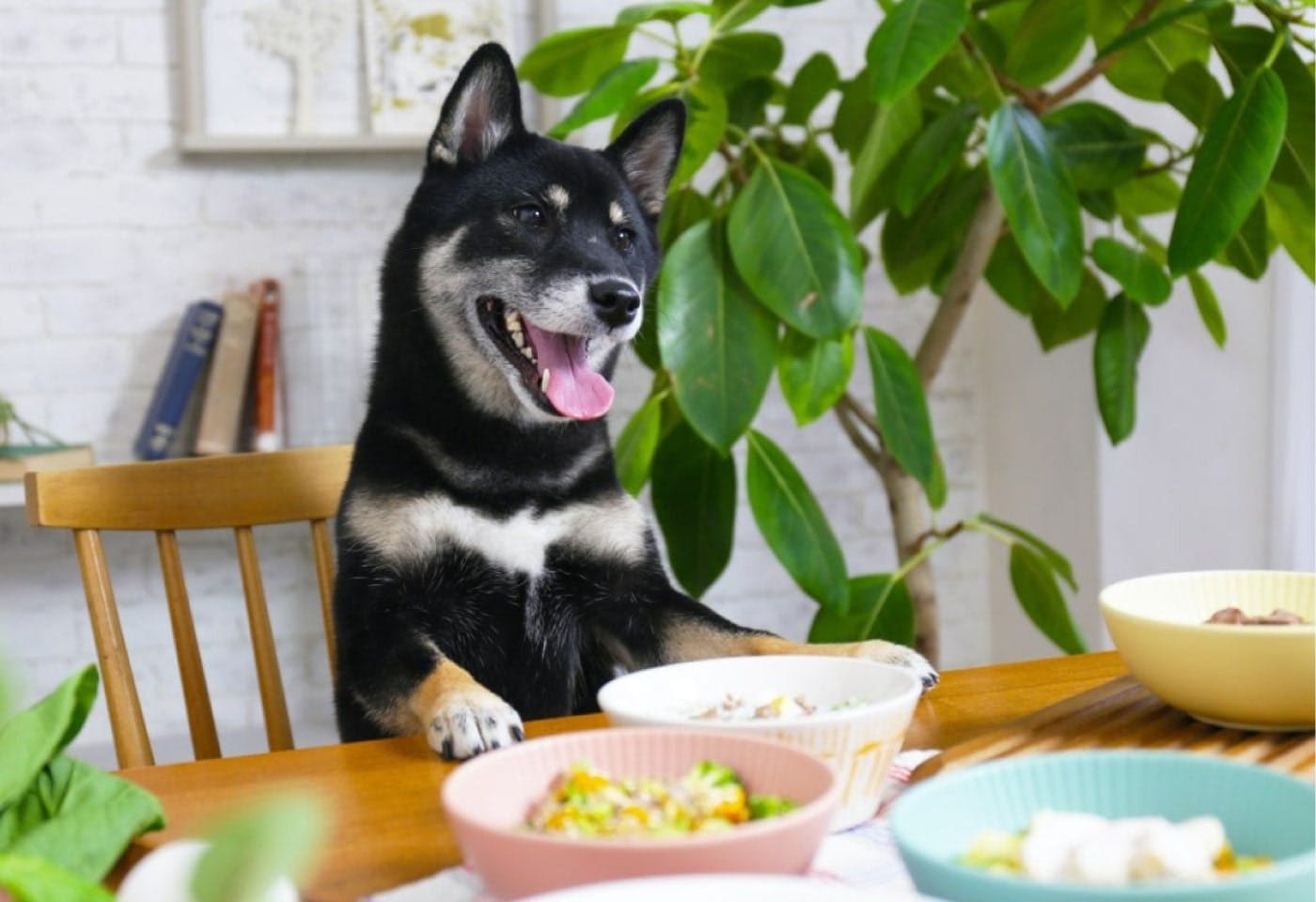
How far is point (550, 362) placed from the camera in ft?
4.51

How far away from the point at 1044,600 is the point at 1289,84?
0.84 m

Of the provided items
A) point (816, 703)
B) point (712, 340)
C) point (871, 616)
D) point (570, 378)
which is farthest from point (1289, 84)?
point (816, 703)

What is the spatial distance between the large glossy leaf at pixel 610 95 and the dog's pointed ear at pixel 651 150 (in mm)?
249

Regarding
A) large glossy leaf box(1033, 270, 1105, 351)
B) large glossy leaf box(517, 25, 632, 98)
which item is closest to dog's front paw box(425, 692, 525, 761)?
large glossy leaf box(517, 25, 632, 98)

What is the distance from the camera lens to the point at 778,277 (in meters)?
1.75

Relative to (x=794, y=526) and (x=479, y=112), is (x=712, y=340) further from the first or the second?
(x=479, y=112)

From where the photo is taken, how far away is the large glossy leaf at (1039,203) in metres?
1.74

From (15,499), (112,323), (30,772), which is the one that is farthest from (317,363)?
(30,772)

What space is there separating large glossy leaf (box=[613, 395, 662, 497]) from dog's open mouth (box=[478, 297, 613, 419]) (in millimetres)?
595

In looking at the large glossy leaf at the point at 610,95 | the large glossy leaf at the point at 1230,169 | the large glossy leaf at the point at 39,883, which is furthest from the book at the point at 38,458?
the large glossy leaf at the point at 39,883

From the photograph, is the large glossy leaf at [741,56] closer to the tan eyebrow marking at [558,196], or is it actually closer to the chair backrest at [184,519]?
the tan eyebrow marking at [558,196]

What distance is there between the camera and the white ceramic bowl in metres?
0.70

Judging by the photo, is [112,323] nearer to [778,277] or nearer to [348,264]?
[348,264]

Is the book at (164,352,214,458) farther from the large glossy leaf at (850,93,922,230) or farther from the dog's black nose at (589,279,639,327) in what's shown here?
the dog's black nose at (589,279,639,327)
